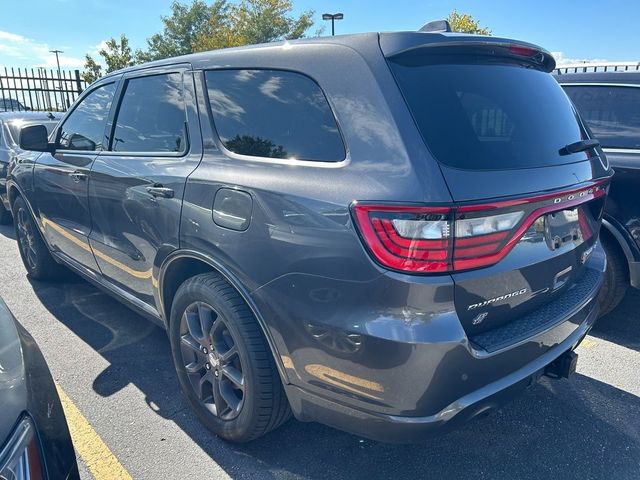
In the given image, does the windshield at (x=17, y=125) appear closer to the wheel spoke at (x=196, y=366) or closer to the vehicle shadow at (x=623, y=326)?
the wheel spoke at (x=196, y=366)

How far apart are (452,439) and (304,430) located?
0.77 meters

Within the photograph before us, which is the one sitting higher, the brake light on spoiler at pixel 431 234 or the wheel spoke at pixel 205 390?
the brake light on spoiler at pixel 431 234

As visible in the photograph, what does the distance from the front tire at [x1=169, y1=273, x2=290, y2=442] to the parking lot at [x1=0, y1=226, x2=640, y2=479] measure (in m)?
0.19

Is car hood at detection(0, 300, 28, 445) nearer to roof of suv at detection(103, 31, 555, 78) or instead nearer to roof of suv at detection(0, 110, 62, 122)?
roof of suv at detection(103, 31, 555, 78)

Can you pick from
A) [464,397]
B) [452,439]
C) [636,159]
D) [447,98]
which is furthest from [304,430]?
[636,159]

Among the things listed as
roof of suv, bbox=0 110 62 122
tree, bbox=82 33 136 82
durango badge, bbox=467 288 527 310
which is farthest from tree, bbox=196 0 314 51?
durango badge, bbox=467 288 527 310

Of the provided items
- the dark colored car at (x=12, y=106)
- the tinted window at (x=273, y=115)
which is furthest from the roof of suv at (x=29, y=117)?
the dark colored car at (x=12, y=106)

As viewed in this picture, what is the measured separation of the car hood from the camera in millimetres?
1234

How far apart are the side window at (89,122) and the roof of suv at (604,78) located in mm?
3546

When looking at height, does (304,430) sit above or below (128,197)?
below

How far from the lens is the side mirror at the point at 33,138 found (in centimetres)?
358

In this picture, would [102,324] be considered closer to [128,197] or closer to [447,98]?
[128,197]

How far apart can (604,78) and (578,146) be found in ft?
6.62

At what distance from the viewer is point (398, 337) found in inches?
62.6
